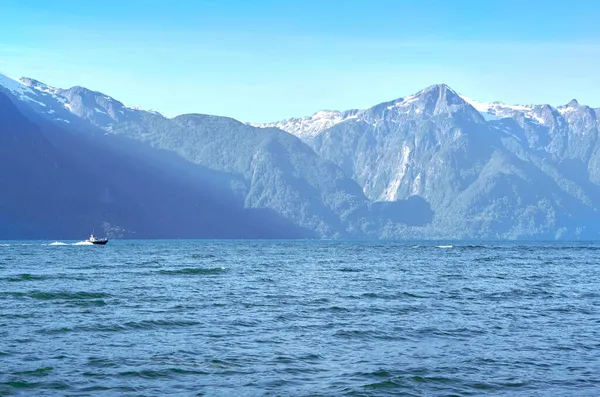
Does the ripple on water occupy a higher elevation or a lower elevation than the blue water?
lower

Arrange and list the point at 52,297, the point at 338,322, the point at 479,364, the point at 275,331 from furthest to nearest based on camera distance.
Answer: the point at 52,297 → the point at 338,322 → the point at 275,331 → the point at 479,364

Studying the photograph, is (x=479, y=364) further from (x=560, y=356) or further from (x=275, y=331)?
(x=275, y=331)

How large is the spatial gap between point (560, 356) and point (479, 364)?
5.17 metres

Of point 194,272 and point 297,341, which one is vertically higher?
point 297,341

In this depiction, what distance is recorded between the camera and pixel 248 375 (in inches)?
Answer: 1348

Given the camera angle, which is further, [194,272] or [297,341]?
[194,272]

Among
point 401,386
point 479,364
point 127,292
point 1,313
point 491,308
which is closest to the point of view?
point 401,386

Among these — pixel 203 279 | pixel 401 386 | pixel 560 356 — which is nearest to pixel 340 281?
pixel 203 279

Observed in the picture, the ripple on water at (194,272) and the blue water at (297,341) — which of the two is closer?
the blue water at (297,341)

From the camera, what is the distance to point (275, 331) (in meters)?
46.7

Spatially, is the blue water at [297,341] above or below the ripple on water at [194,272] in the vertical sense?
above

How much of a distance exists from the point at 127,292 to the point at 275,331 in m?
28.8

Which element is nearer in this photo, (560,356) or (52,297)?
(560,356)

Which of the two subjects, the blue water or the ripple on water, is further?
the ripple on water
